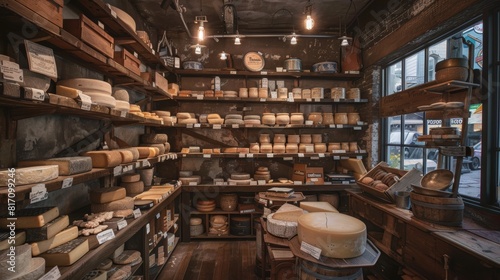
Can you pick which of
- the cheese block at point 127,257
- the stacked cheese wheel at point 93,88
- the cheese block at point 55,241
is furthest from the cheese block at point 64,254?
the stacked cheese wheel at point 93,88

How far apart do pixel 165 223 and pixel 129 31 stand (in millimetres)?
2426

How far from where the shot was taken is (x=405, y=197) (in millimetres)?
2613

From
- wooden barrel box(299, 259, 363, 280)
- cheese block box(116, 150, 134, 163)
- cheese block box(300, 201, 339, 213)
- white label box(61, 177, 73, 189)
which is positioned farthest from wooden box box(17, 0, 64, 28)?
cheese block box(300, 201, 339, 213)

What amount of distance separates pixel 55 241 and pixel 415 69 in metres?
4.24

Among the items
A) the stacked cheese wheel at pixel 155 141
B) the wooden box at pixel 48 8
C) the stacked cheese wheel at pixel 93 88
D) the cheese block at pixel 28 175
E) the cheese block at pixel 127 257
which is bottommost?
the cheese block at pixel 127 257

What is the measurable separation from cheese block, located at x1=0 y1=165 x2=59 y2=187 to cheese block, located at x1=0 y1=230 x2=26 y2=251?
33cm

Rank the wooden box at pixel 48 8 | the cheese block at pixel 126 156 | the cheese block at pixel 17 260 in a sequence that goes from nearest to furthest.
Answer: the cheese block at pixel 17 260 → the wooden box at pixel 48 8 → the cheese block at pixel 126 156

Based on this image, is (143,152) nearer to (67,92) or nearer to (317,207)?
(67,92)

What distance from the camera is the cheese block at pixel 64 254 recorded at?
150 centimetres

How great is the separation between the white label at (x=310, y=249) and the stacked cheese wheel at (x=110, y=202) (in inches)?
63.1

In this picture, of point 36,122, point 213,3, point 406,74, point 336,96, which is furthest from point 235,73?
point 36,122

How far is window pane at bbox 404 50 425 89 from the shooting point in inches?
126

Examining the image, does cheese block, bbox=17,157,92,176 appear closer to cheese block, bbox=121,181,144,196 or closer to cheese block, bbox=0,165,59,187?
cheese block, bbox=0,165,59,187

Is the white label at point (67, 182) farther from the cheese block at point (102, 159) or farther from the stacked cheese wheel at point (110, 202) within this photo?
the stacked cheese wheel at point (110, 202)
